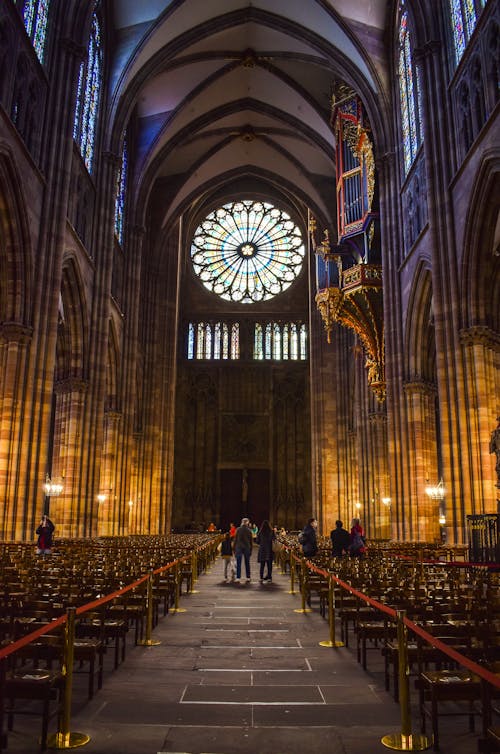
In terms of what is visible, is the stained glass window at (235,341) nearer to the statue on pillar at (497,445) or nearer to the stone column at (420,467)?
the stone column at (420,467)

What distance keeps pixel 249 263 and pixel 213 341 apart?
6.30 m

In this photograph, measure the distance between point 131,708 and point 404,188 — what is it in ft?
72.2

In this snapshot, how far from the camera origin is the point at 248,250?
46656mm

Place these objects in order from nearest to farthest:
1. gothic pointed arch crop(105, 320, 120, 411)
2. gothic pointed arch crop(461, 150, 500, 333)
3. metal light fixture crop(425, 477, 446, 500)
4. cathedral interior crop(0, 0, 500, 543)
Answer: gothic pointed arch crop(461, 150, 500, 333)
cathedral interior crop(0, 0, 500, 543)
metal light fixture crop(425, 477, 446, 500)
gothic pointed arch crop(105, 320, 120, 411)

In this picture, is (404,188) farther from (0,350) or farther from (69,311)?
(0,350)

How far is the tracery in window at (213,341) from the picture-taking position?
45125 millimetres

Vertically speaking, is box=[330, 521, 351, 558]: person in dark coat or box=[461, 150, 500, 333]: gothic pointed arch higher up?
box=[461, 150, 500, 333]: gothic pointed arch

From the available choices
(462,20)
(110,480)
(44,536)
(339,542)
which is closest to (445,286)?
(462,20)

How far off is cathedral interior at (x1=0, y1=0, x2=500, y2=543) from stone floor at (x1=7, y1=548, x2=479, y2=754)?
904cm

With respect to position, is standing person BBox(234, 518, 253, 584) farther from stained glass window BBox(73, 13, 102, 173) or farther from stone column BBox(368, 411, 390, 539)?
stone column BBox(368, 411, 390, 539)

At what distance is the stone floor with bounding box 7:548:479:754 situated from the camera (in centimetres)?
436

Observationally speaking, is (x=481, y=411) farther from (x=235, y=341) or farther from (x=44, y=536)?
(x=235, y=341)

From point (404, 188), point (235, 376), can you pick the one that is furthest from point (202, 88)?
point (235, 376)

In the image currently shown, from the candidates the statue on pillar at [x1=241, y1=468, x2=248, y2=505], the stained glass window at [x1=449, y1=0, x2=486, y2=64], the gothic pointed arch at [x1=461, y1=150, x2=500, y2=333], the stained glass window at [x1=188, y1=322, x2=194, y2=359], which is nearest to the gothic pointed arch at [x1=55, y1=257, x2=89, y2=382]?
the gothic pointed arch at [x1=461, y1=150, x2=500, y2=333]
